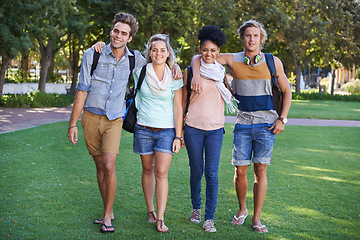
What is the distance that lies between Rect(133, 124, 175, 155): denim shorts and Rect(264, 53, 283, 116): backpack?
1.13m

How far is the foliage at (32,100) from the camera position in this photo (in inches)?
826

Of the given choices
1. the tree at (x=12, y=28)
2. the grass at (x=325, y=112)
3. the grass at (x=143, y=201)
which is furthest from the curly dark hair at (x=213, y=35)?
the grass at (x=325, y=112)

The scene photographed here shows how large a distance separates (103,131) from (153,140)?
51cm

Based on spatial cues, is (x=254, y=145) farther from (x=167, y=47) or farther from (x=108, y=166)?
(x=108, y=166)

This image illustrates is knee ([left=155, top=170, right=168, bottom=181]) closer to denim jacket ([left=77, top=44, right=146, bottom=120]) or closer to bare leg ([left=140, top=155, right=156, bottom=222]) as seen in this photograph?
bare leg ([left=140, top=155, right=156, bottom=222])

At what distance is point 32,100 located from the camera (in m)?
21.7

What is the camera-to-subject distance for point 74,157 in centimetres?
902

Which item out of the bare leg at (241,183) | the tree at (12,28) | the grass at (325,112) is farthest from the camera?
the grass at (325,112)

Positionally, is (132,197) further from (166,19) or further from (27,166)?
(166,19)

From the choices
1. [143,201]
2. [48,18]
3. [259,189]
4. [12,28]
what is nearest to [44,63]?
[48,18]

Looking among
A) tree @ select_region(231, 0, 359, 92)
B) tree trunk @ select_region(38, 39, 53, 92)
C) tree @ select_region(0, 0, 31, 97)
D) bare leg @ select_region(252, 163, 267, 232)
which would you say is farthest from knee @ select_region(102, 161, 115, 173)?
tree @ select_region(231, 0, 359, 92)

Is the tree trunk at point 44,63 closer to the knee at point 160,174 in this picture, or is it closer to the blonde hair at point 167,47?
the blonde hair at point 167,47

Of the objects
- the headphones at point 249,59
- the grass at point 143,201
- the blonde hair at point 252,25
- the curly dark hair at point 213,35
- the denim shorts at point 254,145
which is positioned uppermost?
the blonde hair at point 252,25

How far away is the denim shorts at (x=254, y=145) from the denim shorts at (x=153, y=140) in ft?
2.35
